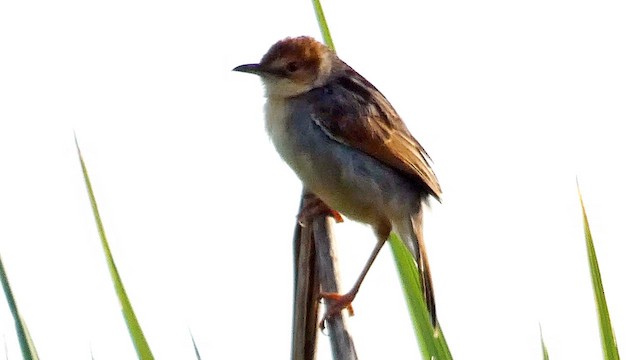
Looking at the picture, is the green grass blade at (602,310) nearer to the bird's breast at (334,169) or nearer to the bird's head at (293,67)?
the bird's breast at (334,169)

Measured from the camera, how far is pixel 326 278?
2621mm

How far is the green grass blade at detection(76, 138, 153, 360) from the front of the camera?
2104mm

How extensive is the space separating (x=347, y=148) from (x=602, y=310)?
1.88m

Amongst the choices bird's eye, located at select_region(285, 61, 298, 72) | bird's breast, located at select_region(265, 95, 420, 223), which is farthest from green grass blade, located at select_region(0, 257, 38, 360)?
bird's eye, located at select_region(285, 61, 298, 72)

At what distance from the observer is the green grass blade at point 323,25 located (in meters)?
2.55

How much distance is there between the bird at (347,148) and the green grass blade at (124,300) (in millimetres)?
1347

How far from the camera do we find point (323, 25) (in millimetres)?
2602

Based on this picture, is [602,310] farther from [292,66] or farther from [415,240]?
[292,66]

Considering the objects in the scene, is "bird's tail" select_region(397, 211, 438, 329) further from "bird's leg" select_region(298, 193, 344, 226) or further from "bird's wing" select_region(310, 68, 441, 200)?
"bird's leg" select_region(298, 193, 344, 226)

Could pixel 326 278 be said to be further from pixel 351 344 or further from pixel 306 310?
pixel 351 344

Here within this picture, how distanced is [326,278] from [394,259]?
26 centimetres

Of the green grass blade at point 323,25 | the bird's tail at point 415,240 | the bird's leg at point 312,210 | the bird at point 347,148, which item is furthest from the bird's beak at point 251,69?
the green grass blade at point 323,25

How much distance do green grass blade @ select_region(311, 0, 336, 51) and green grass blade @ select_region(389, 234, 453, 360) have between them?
528 mm

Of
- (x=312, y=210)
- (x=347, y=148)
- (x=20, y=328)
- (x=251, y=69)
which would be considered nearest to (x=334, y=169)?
(x=347, y=148)
